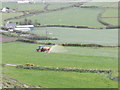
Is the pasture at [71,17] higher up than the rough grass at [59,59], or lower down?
higher up

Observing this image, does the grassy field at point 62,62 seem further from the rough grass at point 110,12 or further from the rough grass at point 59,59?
the rough grass at point 110,12

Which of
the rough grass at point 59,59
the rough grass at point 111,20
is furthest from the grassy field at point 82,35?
the rough grass at point 59,59

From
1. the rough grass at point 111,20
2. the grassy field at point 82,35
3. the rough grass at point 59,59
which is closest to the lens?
the rough grass at point 59,59

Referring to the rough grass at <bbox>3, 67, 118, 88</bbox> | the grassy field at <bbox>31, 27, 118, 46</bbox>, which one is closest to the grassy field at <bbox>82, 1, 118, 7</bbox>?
the grassy field at <bbox>31, 27, 118, 46</bbox>

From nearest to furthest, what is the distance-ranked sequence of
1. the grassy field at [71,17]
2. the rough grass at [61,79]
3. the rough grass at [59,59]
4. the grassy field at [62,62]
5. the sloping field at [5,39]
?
1. the rough grass at [61,79]
2. the grassy field at [62,62]
3. the rough grass at [59,59]
4. the sloping field at [5,39]
5. the grassy field at [71,17]

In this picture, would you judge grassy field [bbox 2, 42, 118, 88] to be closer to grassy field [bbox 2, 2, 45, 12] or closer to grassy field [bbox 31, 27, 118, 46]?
grassy field [bbox 31, 27, 118, 46]

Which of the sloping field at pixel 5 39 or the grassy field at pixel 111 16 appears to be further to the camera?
the grassy field at pixel 111 16

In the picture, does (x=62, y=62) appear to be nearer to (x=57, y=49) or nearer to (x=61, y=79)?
(x=61, y=79)
